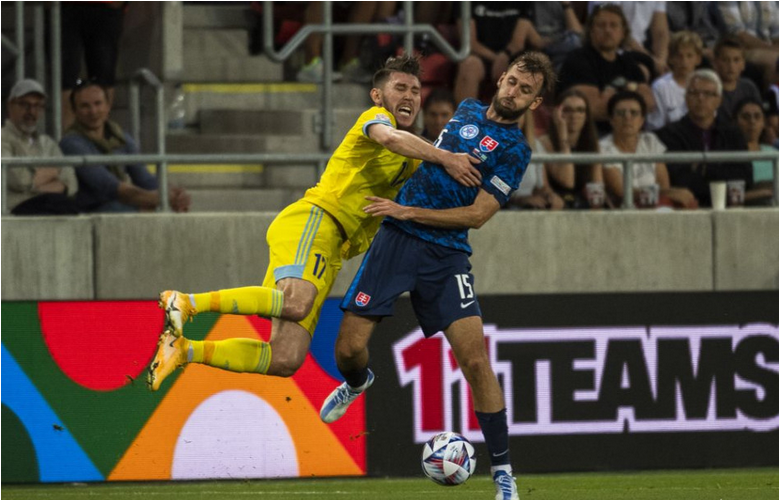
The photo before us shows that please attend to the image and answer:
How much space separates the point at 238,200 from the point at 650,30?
156 inches

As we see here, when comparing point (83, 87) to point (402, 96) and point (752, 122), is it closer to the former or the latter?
point (402, 96)

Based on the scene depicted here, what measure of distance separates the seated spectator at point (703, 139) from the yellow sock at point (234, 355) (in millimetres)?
5071

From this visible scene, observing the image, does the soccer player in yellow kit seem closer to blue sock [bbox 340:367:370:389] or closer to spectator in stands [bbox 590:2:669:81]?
blue sock [bbox 340:367:370:389]

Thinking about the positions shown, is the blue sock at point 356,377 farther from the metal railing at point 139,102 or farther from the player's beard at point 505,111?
the metal railing at point 139,102

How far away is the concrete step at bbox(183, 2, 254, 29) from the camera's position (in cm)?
1320

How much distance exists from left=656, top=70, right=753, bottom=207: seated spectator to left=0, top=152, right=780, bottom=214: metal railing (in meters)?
0.20

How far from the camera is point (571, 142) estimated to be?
12.0 meters

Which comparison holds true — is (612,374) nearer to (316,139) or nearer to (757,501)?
(757,501)

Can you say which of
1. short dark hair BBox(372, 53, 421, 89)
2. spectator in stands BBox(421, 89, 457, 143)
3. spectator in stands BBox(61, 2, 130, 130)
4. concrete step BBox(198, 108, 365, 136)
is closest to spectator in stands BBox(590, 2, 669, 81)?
spectator in stands BBox(421, 89, 457, 143)

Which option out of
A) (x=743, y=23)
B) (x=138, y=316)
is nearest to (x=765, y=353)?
(x=743, y=23)

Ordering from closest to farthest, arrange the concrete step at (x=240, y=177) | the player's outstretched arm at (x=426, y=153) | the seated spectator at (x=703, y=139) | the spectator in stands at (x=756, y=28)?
the player's outstretched arm at (x=426, y=153) → the seated spectator at (x=703, y=139) → the concrete step at (x=240, y=177) → the spectator in stands at (x=756, y=28)

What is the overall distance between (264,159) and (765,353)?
13.2 feet

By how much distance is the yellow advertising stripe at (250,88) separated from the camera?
13.0 meters

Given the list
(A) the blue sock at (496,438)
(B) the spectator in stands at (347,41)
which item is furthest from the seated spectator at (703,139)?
(A) the blue sock at (496,438)
